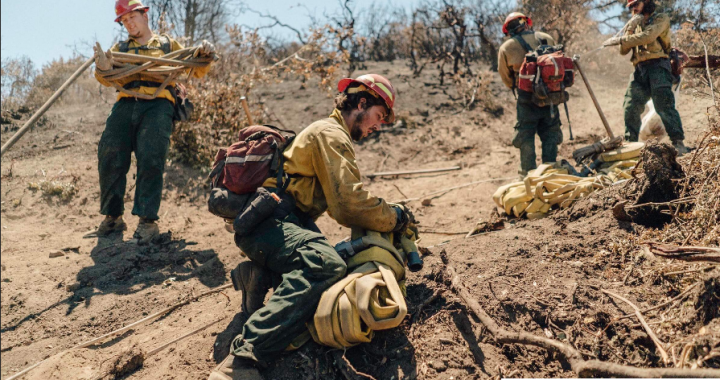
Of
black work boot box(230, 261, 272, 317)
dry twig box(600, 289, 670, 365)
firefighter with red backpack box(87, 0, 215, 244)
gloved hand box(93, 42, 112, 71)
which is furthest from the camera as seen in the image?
firefighter with red backpack box(87, 0, 215, 244)

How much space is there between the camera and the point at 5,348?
3551 millimetres

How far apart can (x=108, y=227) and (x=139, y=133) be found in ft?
3.40

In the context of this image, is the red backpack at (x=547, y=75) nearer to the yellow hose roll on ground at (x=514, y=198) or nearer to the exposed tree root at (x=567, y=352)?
the yellow hose roll on ground at (x=514, y=198)

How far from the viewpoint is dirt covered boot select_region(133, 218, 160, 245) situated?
498 centimetres

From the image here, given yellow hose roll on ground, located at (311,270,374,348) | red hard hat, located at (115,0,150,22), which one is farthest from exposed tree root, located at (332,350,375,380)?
red hard hat, located at (115,0,150,22)

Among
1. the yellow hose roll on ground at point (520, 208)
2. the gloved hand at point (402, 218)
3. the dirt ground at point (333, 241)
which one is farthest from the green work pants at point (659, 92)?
the gloved hand at point (402, 218)

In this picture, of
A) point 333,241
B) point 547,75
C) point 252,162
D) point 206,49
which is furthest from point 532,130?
point 252,162

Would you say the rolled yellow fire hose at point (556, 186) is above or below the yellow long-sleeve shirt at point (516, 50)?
below

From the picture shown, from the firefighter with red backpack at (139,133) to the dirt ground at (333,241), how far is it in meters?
0.41

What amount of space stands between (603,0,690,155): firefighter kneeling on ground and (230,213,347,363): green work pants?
474 centimetres

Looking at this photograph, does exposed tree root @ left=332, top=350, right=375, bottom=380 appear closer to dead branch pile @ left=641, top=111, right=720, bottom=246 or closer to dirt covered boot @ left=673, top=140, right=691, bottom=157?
dead branch pile @ left=641, top=111, right=720, bottom=246

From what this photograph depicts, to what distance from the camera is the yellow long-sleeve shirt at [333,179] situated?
2.87 meters

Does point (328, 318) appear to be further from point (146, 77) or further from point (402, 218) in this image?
point (146, 77)

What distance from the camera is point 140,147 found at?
4953 mm
